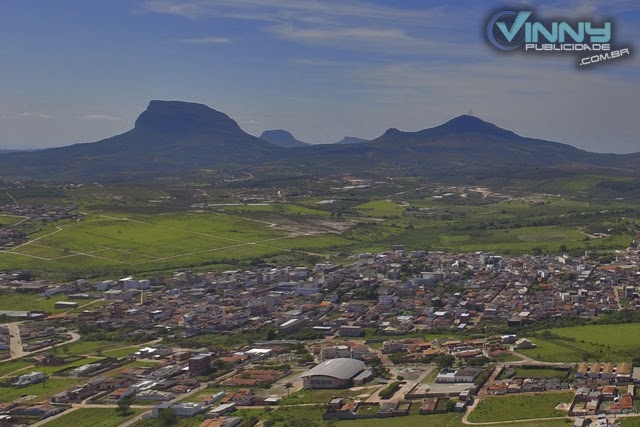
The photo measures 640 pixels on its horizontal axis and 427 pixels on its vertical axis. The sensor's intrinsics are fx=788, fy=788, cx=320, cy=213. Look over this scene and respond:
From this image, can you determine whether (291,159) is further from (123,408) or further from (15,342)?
(123,408)

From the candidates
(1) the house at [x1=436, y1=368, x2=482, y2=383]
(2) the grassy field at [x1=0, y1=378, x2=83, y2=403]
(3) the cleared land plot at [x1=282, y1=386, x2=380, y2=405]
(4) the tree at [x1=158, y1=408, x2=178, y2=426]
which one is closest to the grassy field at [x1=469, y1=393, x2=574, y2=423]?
(1) the house at [x1=436, y1=368, x2=482, y2=383]

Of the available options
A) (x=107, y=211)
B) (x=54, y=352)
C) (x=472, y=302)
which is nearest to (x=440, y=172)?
(x=107, y=211)

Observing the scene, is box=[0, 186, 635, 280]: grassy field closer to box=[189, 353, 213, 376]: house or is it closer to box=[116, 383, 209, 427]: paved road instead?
box=[189, 353, 213, 376]: house

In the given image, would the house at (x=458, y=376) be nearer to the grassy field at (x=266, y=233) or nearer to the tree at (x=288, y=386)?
the tree at (x=288, y=386)

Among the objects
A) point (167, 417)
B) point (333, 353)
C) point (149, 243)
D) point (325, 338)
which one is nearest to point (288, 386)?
point (333, 353)

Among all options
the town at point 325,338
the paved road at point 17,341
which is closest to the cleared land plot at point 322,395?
the town at point 325,338

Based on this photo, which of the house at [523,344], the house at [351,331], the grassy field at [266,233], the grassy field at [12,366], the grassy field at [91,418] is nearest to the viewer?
the grassy field at [91,418]

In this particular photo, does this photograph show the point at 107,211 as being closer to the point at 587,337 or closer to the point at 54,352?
the point at 54,352
